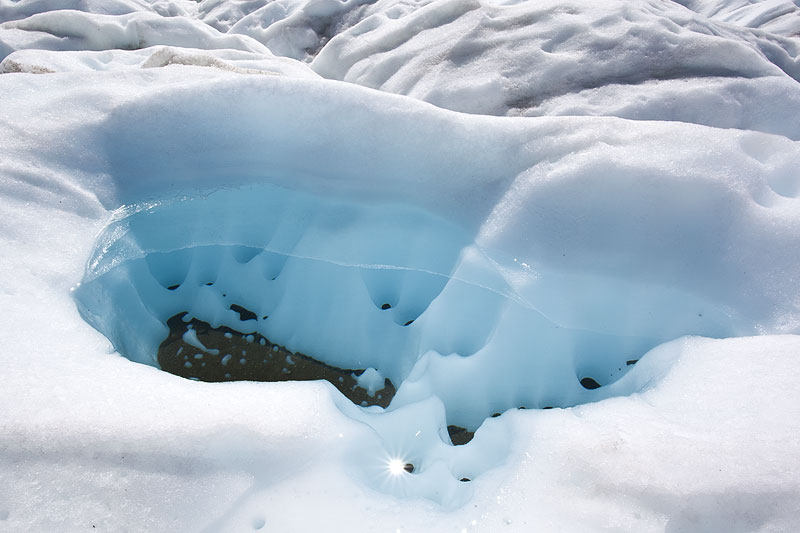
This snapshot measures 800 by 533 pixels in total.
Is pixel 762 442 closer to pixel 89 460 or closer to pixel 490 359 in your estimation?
pixel 490 359

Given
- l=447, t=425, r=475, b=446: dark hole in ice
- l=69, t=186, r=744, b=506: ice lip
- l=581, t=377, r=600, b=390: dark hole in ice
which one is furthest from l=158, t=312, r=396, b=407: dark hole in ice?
l=581, t=377, r=600, b=390: dark hole in ice

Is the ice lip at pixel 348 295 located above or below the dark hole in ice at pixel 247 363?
above

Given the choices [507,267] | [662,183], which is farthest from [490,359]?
[662,183]

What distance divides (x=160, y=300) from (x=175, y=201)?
334 mm

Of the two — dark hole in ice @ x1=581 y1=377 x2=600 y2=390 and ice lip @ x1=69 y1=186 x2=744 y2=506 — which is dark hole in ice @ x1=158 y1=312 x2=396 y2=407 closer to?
ice lip @ x1=69 y1=186 x2=744 y2=506

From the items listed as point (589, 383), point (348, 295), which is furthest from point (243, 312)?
point (589, 383)

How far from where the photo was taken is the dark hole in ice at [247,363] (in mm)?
1503

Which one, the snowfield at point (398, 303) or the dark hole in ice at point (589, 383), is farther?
the dark hole in ice at point (589, 383)

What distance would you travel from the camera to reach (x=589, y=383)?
4.71ft

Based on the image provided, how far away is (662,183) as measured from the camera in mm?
1481

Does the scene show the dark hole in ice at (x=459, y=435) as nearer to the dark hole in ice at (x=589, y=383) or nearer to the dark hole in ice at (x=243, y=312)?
the dark hole in ice at (x=589, y=383)

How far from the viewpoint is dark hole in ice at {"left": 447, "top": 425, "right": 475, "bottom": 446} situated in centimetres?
135

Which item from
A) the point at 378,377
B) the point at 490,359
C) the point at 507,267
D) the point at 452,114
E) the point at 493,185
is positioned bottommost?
the point at 378,377

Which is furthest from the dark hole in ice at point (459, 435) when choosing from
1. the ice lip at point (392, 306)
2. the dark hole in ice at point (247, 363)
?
the dark hole in ice at point (247, 363)
